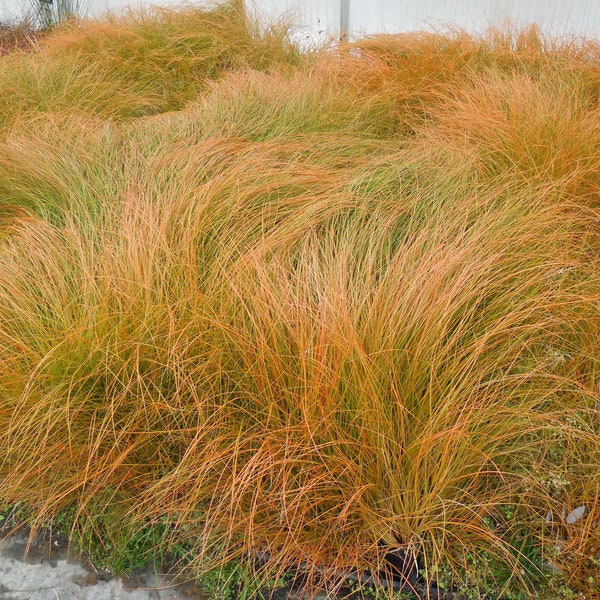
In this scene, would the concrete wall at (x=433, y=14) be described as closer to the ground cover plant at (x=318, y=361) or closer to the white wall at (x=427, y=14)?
the white wall at (x=427, y=14)

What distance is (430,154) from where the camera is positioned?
2.85 metres

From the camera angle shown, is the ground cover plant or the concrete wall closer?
the ground cover plant

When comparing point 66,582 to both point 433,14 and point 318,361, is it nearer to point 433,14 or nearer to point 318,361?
point 318,361

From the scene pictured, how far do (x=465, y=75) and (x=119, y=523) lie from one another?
3.26 meters

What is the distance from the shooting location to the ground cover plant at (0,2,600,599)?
1.49 metres

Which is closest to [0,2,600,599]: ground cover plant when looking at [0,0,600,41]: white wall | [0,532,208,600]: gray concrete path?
[0,532,208,600]: gray concrete path

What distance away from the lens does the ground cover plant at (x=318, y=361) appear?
1.49 m

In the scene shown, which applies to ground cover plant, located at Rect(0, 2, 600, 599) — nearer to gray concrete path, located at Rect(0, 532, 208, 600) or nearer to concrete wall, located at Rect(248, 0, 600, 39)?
gray concrete path, located at Rect(0, 532, 208, 600)

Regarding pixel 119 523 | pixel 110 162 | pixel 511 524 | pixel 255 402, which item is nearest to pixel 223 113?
pixel 110 162

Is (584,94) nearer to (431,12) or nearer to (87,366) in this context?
(431,12)

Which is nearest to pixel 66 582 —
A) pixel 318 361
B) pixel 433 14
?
pixel 318 361

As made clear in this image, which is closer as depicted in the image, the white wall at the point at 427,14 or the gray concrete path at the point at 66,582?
the gray concrete path at the point at 66,582

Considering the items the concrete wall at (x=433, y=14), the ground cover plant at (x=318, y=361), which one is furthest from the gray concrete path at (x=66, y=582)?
the concrete wall at (x=433, y=14)

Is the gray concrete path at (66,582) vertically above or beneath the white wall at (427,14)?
beneath
